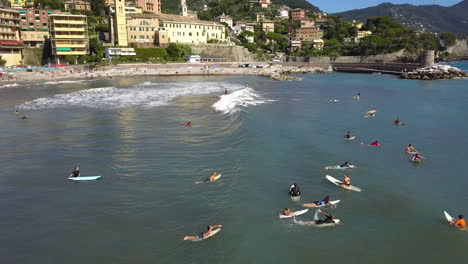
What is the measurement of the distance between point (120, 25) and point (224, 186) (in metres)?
97.2

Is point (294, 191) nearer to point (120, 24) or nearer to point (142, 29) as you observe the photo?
point (120, 24)

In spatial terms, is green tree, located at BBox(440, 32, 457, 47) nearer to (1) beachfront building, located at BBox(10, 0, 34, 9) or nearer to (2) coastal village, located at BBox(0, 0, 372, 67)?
(2) coastal village, located at BBox(0, 0, 372, 67)

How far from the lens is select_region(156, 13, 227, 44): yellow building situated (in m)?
116

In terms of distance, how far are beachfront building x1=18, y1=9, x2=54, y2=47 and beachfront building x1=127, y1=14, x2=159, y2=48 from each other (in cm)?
2305

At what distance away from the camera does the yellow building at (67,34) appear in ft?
299

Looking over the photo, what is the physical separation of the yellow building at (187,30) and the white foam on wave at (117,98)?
5426 cm

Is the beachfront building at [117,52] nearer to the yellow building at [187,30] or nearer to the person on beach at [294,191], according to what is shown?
the yellow building at [187,30]

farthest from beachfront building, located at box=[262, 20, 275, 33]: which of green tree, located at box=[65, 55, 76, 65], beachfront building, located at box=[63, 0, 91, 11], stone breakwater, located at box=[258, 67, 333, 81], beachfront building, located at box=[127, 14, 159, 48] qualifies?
green tree, located at box=[65, 55, 76, 65]

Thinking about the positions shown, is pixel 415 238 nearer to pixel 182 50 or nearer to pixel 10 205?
pixel 10 205

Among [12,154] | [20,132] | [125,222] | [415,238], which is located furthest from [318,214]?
[20,132]

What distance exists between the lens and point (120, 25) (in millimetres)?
105312

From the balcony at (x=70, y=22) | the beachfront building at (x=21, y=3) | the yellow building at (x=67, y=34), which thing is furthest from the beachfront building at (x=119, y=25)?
the beachfront building at (x=21, y=3)

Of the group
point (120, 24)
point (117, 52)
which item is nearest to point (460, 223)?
point (117, 52)

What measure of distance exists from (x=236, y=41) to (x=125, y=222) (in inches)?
5224
